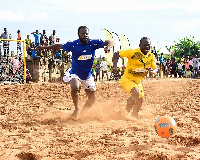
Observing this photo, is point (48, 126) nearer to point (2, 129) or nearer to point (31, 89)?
point (2, 129)

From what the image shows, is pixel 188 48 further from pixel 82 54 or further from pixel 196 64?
pixel 82 54

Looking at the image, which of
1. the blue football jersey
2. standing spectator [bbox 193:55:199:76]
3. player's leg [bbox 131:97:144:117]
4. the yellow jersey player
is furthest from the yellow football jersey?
standing spectator [bbox 193:55:199:76]

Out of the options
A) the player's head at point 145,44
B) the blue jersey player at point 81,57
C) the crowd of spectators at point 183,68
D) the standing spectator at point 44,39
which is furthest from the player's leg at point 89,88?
the crowd of spectators at point 183,68

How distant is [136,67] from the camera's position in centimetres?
591

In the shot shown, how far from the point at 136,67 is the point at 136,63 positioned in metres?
0.09

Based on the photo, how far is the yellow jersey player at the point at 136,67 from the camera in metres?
5.73

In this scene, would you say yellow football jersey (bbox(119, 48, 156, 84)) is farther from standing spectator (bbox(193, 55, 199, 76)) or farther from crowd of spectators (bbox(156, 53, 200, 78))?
standing spectator (bbox(193, 55, 199, 76))

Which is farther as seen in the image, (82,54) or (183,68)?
(183,68)

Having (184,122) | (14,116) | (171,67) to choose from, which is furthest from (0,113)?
(171,67)

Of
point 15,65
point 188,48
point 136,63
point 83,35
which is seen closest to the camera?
point 83,35

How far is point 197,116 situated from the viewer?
6055 mm

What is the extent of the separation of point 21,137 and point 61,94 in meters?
5.92

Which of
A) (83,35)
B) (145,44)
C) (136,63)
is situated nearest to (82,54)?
(83,35)

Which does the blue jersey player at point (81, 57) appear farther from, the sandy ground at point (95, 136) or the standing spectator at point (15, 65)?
the standing spectator at point (15, 65)
